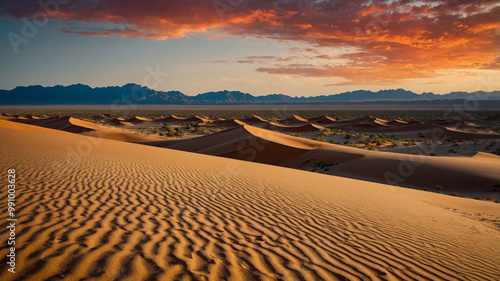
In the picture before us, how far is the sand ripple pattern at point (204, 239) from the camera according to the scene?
356 centimetres

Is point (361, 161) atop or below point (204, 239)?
below

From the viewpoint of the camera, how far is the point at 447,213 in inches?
333

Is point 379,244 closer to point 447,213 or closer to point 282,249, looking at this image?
point 282,249

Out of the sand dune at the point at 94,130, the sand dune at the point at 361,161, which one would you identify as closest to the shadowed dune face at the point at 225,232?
the sand dune at the point at 361,161

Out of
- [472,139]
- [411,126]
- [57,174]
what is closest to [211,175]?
[57,174]

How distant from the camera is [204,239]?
457 centimetres

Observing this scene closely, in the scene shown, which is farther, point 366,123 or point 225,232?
point 366,123

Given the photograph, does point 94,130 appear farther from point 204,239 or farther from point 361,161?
point 204,239

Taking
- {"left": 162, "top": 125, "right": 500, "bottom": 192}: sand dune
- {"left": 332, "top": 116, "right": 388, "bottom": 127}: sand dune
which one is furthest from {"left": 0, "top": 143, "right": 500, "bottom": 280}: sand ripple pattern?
{"left": 332, "top": 116, "right": 388, "bottom": 127}: sand dune

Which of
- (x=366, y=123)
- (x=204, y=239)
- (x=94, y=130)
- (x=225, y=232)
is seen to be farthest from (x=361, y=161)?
(x=366, y=123)

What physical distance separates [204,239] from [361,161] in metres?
15.3

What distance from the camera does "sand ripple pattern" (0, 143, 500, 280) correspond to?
3.56m

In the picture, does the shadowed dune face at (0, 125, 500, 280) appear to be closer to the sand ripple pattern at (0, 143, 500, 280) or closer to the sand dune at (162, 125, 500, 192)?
the sand ripple pattern at (0, 143, 500, 280)

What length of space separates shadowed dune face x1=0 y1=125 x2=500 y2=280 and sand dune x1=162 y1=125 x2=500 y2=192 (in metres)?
6.19
